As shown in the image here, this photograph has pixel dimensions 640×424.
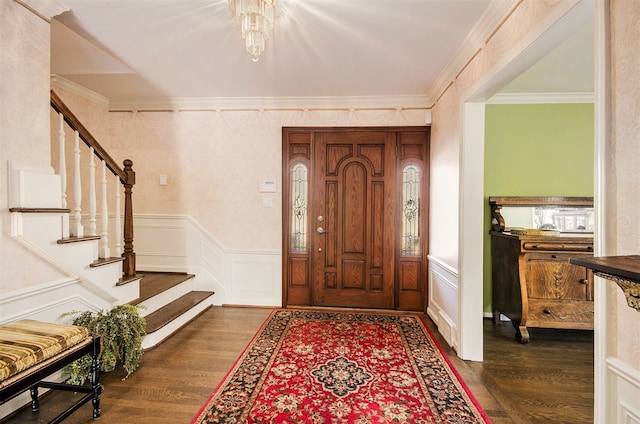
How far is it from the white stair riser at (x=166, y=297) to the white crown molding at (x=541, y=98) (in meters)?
4.19

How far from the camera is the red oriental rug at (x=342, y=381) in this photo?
1.93 meters

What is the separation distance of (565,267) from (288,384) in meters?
2.75

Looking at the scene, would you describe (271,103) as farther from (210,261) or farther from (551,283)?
(551,283)

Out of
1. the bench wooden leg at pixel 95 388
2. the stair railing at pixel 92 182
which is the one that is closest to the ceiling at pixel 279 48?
the stair railing at pixel 92 182

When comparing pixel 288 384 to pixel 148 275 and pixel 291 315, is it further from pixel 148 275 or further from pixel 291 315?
pixel 148 275

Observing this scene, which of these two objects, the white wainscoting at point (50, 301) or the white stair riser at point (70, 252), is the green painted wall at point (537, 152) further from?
the white wainscoting at point (50, 301)

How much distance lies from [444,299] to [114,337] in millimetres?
2931

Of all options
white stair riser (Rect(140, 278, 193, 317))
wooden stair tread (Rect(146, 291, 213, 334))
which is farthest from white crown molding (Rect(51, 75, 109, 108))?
wooden stair tread (Rect(146, 291, 213, 334))

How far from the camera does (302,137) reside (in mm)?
3947

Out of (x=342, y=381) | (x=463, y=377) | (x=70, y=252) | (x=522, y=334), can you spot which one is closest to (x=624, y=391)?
(x=463, y=377)

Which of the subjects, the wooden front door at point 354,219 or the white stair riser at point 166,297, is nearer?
the white stair riser at point 166,297

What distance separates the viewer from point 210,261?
13.2ft

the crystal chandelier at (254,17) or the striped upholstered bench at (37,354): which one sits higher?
the crystal chandelier at (254,17)

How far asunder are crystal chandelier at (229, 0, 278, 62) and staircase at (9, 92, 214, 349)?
152cm
